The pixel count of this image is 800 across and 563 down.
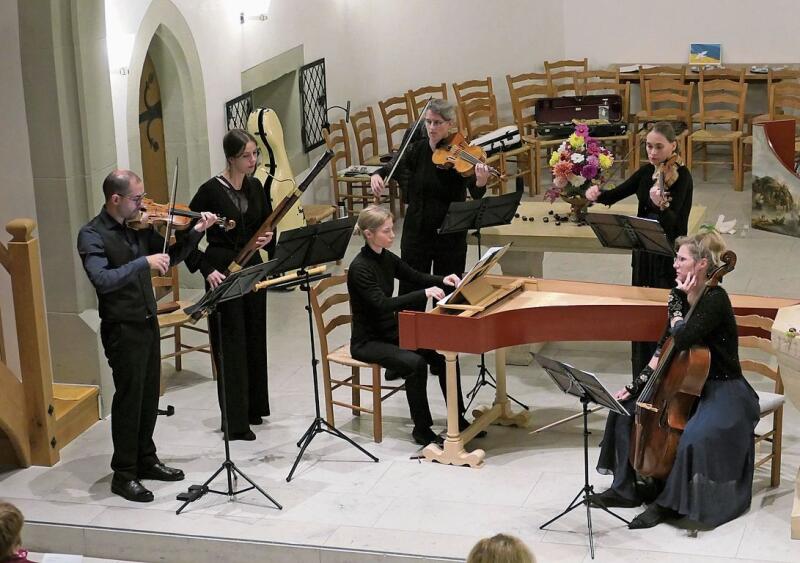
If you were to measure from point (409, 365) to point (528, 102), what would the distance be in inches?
272

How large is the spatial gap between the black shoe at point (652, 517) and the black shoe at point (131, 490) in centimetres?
228

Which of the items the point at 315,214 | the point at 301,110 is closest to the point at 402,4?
the point at 301,110

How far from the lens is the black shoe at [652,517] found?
18.7 feet

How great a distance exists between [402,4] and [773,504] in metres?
8.46

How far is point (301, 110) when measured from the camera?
1143cm

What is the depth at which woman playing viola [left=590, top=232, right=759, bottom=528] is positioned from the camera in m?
5.62

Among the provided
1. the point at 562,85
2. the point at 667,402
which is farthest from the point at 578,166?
the point at 562,85

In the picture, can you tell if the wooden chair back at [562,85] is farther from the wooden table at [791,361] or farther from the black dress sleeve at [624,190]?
the wooden table at [791,361]

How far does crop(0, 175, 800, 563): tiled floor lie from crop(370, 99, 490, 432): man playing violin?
75cm

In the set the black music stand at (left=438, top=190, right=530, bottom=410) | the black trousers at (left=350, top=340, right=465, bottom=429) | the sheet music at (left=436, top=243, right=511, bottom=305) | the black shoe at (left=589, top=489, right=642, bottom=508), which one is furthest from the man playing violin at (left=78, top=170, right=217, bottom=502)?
the black shoe at (left=589, top=489, right=642, bottom=508)

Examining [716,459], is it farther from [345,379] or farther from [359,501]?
[345,379]

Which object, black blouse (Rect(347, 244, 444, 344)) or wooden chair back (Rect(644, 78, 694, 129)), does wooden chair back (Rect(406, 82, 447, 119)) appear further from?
black blouse (Rect(347, 244, 444, 344))

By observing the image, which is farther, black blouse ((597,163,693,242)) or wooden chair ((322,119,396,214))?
wooden chair ((322,119,396,214))

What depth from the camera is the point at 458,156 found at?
7.25m
